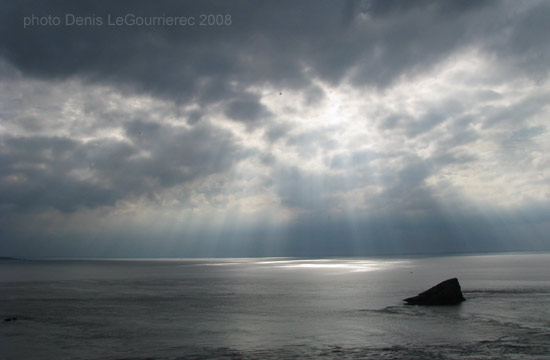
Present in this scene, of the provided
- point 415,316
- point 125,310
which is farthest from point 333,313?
point 125,310

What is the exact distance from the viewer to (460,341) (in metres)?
27.1

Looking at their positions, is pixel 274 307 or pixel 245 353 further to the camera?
pixel 274 307

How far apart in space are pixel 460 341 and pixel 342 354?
859cm

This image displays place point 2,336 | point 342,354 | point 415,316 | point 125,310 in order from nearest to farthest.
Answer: point 342,354 → point 2,336 → point 415,316 → point 125,310

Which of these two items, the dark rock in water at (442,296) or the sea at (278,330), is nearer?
the sea at (278,330)

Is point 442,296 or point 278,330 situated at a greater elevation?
point 442,296

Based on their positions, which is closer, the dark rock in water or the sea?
the sea

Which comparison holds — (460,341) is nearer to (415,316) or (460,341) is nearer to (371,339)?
(371,339)

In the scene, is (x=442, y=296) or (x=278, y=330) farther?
(x=442, y=296)

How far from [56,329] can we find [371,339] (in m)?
24.2

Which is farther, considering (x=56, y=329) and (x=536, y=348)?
(x=56, y=329)

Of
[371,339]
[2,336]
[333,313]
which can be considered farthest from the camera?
[333,313]

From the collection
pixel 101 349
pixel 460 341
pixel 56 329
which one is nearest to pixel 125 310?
pixel 56 329

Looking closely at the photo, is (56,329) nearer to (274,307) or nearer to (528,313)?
(274,307)
